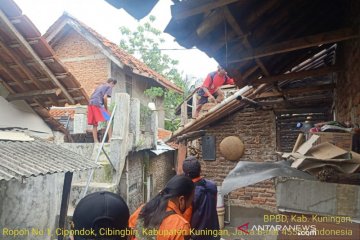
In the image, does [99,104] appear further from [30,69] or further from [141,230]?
[141,230]

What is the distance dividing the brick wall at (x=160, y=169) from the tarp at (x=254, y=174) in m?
9.04

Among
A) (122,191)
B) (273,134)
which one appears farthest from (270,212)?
(122,191)

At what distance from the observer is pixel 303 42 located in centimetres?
317

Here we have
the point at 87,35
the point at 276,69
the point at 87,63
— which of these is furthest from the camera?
the point at 87,63

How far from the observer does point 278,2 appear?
288cm

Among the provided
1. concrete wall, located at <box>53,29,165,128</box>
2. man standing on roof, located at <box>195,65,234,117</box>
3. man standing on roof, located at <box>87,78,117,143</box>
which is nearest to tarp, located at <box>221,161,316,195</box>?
man standing on roof, located at <box>87,78,117,143</box>

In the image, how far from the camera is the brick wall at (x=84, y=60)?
41.6 feet

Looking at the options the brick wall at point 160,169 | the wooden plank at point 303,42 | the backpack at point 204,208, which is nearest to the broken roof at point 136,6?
the wooden plank at point 303,42

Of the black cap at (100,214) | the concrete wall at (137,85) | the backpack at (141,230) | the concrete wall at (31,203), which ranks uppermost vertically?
the concrete wall at (137,85)

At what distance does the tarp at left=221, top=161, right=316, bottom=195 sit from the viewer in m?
2.21

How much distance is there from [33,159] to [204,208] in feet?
8.86

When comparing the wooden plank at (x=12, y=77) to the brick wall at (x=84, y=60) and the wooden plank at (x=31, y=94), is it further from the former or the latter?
the brick wall at (x=84, y=60)

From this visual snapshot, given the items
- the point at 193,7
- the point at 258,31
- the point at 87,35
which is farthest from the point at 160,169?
the point at 193,7

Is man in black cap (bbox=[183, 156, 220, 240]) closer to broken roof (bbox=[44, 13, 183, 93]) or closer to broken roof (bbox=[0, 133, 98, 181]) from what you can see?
broken roof (bbox=[0, 133, 98, 181])
